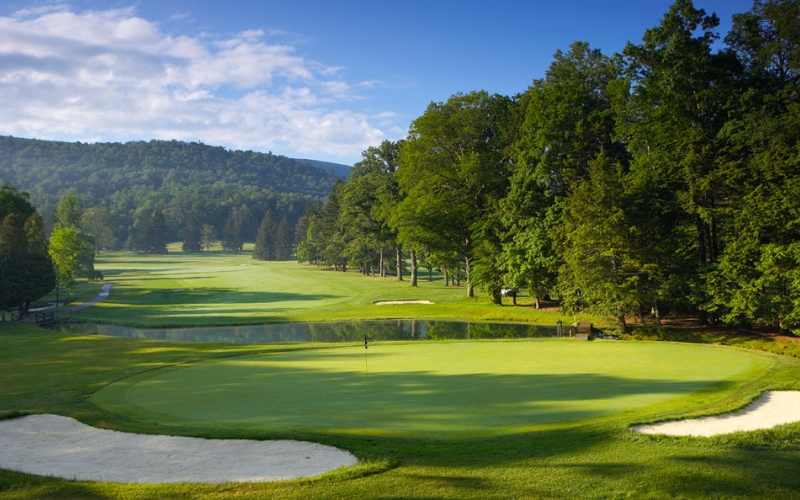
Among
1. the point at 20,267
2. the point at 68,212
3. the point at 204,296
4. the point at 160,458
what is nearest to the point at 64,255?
the point at 20,267

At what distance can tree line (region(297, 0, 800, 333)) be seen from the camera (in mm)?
27188

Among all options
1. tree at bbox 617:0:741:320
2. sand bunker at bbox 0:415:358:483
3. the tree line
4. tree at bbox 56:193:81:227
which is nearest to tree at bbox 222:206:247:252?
tree at bbox 56:193:81:227

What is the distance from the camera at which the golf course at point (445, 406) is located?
8375mm

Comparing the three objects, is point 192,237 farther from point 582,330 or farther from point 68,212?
point 582,330

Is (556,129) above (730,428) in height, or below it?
above

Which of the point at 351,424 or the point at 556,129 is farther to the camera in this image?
the point at 556,129

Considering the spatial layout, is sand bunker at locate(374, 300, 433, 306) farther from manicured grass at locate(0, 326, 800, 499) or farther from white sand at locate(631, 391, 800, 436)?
white sand at locate(631, 391, 800, 436)

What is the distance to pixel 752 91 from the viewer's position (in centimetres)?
2933

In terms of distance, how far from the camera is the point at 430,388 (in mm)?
14961

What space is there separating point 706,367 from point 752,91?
62.4ft

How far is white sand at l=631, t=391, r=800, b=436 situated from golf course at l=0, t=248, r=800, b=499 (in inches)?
14.5

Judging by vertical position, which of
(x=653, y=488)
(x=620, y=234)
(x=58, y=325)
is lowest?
(x=58, y=325)

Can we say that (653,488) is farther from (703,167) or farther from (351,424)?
(703,167)

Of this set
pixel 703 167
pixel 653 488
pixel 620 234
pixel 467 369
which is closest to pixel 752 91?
pixel 703 167
